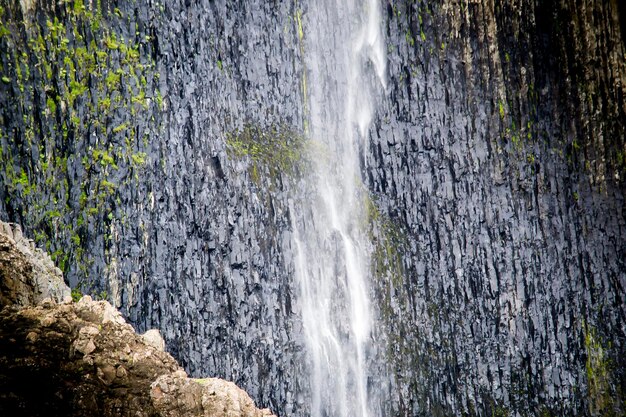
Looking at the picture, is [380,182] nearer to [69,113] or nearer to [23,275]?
[69,113]

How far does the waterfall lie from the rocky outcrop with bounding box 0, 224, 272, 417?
118cm

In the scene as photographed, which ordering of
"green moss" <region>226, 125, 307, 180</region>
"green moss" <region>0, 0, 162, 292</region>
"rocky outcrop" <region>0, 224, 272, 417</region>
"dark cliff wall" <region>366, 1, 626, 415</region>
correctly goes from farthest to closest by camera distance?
"dark cliff wall" <region>366, 1, 626, 415</region> → "green moss" <region>226, 125, 307, 180</region> → "green moss" <region>0, 0, 162, 292</region> → "rocky outcrop" <region>0, 224, 272, 417</region>

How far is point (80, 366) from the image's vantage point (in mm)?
2457

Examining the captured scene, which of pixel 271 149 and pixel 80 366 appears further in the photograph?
pixel 271 149

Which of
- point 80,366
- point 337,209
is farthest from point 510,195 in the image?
point 80,366

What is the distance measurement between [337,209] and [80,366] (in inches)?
78.0

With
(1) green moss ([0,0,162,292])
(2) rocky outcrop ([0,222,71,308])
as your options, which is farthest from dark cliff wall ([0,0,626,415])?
(2) rocky outcrop ([0,222,71,308])

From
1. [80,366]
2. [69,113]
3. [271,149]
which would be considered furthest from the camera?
[271,149]

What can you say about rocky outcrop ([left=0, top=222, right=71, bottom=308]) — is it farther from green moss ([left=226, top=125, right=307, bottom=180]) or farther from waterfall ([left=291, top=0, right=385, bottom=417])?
waterfall ([left=291, top=0, right=385, bottom=417])

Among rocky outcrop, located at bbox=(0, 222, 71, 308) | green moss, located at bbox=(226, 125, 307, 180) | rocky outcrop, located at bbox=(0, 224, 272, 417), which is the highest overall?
green moss, located at bbox=(226, 125, 307, 180)

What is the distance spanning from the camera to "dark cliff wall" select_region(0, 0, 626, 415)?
3.36 m

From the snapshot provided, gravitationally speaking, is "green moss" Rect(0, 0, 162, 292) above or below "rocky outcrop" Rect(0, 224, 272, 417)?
above

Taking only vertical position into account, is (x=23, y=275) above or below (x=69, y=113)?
below

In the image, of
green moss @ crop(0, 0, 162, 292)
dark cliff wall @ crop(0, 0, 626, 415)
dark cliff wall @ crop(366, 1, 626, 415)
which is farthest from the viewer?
dark cliff wall @ crop(366, 1, 626, 415)
